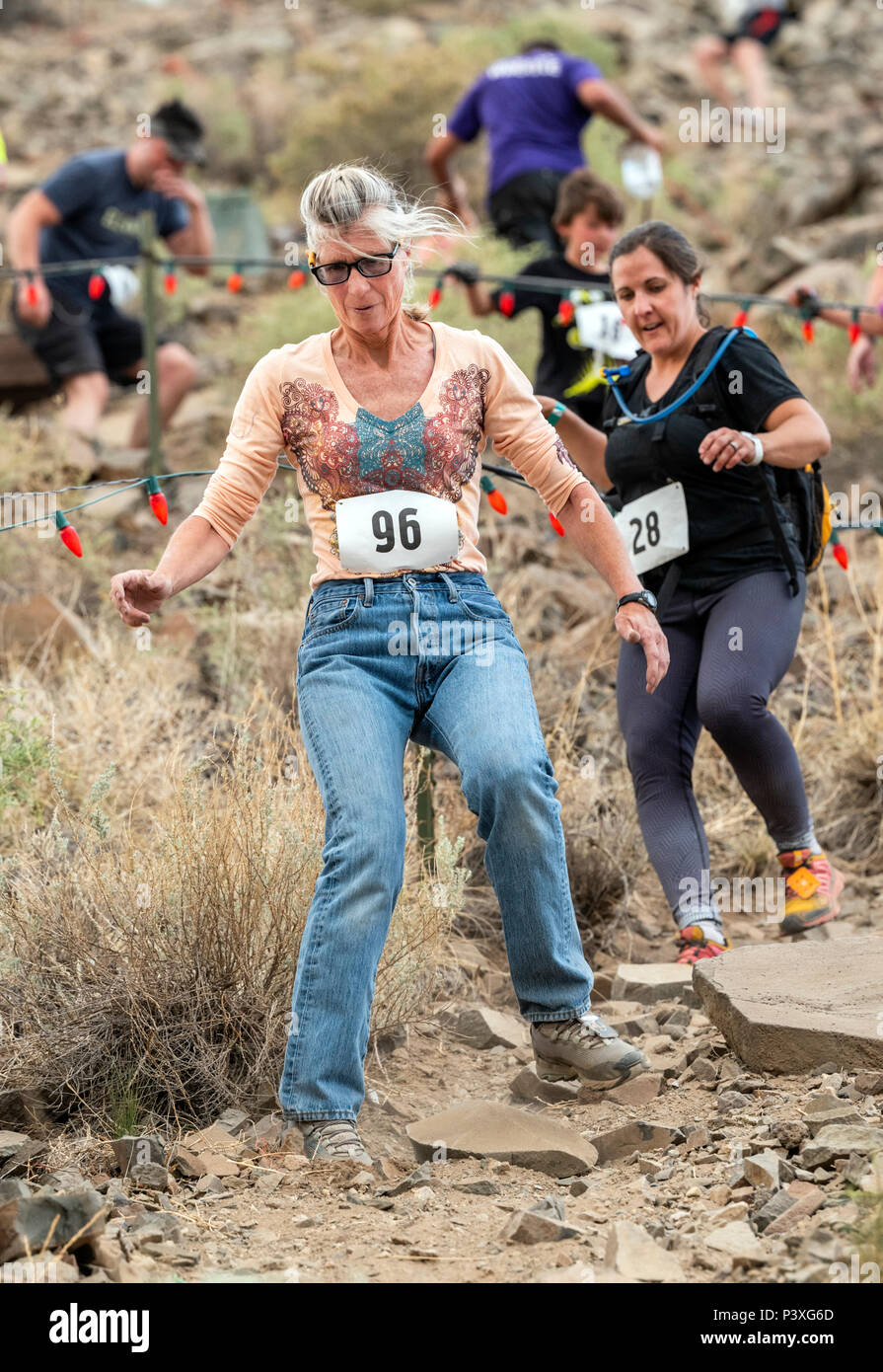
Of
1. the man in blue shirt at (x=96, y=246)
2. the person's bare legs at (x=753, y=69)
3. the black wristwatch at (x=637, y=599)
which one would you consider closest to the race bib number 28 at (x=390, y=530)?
the black wristwatch at (x=637, y=599)

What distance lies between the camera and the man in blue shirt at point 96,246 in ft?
25.3

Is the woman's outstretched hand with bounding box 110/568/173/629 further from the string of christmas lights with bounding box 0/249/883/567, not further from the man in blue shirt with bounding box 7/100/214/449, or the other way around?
the man in blue shirt with bounding box 7/100/214/449

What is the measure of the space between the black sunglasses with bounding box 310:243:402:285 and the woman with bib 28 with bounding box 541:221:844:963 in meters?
1.00

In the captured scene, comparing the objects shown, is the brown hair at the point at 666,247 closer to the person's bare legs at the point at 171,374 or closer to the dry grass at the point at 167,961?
the dry grass at the point at 167,961

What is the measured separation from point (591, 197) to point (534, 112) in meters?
1.95

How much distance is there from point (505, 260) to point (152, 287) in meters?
2.80

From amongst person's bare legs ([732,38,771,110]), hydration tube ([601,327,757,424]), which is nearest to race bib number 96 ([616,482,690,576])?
hydration tube ([601,327,757,424])

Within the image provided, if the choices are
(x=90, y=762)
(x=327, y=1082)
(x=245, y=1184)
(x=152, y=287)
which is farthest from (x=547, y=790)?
(x=152, y=287)

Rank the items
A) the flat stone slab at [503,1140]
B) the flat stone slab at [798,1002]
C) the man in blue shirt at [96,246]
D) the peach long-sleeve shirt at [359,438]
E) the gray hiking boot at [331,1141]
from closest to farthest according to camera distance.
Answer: the gray hiking boot at [331,1141], the flat stone slab at [503,1140], the peach long-sleeve shirt at [359,438], the flat stone slab at [798,1002], the man in blue shirt at [96,246]

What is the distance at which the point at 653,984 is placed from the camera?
415 cm

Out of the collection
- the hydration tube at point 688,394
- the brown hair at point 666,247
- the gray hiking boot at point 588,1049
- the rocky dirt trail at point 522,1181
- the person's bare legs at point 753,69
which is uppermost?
the person's bare legs at point 753,69

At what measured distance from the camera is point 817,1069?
3312 millimetres

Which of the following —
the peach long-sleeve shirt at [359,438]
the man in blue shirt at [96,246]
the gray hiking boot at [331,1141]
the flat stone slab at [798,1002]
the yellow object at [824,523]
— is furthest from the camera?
the man in blue shirt at [96,246]

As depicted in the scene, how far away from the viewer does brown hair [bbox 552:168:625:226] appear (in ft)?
20.1
